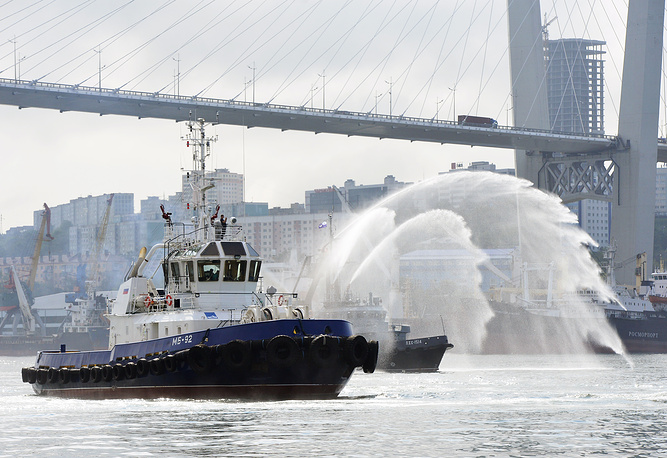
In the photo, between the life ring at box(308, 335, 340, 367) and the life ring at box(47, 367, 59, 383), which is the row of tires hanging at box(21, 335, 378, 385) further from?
the life ring at box(47, 367, 59, 383)

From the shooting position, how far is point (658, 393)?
127 ft

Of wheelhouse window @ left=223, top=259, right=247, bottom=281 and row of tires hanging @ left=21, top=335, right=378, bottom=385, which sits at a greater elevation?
wheelhouse window @ left=223, top=259, right=247, bottom=281

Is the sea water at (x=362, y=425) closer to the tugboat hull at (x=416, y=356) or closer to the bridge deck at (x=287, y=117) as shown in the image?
the tugboat hull at (x=416, y=356)

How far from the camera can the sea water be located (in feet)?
79.8

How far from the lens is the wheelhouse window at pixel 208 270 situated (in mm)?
35469

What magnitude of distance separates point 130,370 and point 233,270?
4369 millimetres

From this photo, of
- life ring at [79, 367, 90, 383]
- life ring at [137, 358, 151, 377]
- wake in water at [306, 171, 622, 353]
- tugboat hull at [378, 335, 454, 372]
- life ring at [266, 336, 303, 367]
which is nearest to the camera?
life ring at [266, 336, 303, 367]

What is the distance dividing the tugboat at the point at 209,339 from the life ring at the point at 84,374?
1.8 inches

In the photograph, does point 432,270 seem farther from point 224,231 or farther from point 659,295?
point 224,231

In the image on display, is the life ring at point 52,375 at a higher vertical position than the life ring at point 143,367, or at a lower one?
lower

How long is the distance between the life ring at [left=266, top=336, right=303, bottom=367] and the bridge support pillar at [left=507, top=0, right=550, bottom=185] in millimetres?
67328

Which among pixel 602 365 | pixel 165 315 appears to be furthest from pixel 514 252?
pixel 165 315

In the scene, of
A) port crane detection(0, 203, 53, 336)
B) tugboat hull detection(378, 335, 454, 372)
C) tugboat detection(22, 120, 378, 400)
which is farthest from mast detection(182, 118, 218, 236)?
port crane detection(0, 203, 53, 336)

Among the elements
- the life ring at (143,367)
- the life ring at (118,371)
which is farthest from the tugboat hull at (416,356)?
the life ring at (143,367)
